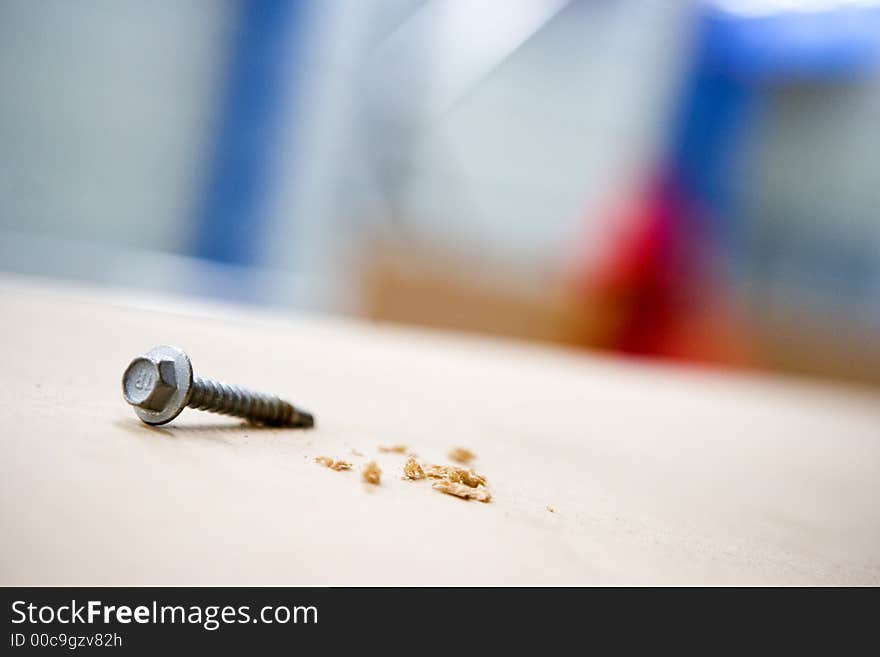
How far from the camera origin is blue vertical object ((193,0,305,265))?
4621 millimetres

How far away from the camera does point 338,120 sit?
16.1ft

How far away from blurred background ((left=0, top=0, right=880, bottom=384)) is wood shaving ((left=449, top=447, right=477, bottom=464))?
3606 mm

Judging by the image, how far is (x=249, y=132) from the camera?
4711mm

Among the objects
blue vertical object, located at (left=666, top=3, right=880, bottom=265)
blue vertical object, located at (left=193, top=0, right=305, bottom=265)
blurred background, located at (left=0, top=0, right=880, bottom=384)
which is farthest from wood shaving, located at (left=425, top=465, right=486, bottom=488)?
blue vertical object, located at (left=666, top=3, right=880, bottom=265)

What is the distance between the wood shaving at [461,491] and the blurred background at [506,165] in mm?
3856

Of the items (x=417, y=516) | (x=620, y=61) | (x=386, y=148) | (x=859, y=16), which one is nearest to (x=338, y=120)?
(x=386, y=148)

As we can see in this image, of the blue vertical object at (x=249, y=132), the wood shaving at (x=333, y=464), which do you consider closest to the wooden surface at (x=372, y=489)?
the wood shaving at (x=333, y=464)

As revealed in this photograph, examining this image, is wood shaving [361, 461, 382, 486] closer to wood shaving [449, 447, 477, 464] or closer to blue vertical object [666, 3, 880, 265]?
wood shaving [449, 447, 477, 464]

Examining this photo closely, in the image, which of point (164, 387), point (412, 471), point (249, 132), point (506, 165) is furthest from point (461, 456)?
point (506, 165)

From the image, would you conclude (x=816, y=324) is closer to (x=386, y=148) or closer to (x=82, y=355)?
(x=386, y=148)

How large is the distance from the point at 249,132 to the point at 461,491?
431 centimetres

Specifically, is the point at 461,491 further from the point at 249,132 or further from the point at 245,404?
the point at 249,132

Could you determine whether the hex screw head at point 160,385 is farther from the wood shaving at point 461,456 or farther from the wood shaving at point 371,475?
the wood shaving at point 461,456
